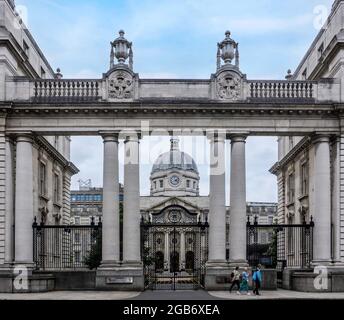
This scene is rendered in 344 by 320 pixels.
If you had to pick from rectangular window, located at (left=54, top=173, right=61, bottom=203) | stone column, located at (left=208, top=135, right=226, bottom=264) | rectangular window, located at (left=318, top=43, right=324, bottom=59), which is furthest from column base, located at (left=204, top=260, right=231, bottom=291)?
rectangular window, located at (left=54, top=173, right=61, bottom=203)

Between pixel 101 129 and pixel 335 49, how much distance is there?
48.0 ft

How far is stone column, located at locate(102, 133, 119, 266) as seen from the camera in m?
39.0

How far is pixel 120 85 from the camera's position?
131ft

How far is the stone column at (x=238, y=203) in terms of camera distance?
39.2m

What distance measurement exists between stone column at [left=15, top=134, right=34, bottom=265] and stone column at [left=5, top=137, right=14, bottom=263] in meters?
0.41

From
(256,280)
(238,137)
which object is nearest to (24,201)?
(238,137)

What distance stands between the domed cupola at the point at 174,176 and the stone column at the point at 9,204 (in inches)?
4005

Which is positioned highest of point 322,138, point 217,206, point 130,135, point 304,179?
point 130,135

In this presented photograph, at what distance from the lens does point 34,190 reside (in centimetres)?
4388

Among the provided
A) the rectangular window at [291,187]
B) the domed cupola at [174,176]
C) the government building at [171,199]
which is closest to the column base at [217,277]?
the rectangular window at [291,187]

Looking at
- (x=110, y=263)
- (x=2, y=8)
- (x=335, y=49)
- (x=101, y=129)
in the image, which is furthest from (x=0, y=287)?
(x=335, y=49)

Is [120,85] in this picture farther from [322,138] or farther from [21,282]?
[21,282]

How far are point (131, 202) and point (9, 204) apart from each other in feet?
23.0
